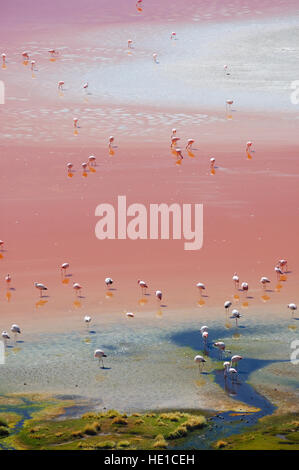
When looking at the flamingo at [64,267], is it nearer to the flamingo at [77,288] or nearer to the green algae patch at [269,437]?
the flamingo at [77,288]

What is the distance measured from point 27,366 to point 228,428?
5.25 meters

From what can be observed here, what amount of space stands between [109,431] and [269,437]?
9.79 ft

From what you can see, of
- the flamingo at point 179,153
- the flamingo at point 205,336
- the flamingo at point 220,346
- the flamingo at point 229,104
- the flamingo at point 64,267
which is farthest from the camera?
the flamingo at point 229,104

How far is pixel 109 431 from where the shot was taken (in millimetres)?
16547

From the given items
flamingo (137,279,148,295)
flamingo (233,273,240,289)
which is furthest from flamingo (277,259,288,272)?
flamingo (137,279,148,295)

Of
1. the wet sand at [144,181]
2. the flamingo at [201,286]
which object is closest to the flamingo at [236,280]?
the wet sand at [144,181]

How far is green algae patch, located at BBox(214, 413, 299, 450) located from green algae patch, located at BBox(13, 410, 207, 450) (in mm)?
904

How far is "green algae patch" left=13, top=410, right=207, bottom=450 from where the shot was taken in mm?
→ 16016

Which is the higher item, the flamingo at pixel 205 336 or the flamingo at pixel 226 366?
the flamingo at pixel 205 336

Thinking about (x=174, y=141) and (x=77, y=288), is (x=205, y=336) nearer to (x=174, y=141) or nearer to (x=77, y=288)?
(x=77, y=288)

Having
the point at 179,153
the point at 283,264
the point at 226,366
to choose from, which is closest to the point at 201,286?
the point at 283,264

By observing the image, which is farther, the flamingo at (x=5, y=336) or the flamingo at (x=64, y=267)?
the flamingo at (x=64, y=267)

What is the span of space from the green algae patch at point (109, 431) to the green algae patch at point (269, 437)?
904 millimetres

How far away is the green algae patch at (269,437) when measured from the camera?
15764mm
